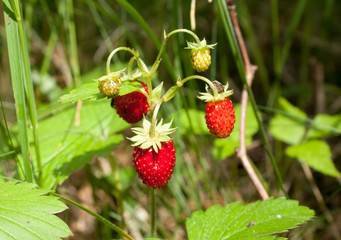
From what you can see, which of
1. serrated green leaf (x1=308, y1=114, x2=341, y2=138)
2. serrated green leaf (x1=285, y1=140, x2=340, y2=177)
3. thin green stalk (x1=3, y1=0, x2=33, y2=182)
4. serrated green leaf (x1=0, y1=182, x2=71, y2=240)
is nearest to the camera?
serrated green leaf (x1=0, y1=182, x2=71, y2=240)

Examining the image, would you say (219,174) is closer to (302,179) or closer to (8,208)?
(302,179)

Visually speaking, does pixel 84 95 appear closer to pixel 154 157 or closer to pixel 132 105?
pixel 132 105

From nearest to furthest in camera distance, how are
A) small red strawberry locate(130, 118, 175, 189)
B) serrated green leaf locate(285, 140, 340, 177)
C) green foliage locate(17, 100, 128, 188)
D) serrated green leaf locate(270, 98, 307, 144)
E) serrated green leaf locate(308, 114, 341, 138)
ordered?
small red strawberry locate(130, 118, 175, 189), green foliage locate(17, 100, 128, 188), serrated green leaf locate(285, 140, 340, 177), serrated green leaf locate(308, 114, 341, 138), serrated green leaf locate(270, 98, 307, 144)

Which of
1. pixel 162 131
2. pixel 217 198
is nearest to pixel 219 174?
pixel 217 198

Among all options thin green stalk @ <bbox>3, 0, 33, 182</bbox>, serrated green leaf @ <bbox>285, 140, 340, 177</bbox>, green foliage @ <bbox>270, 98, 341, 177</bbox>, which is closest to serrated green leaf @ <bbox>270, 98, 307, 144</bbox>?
green foliage @ <bbox>270, 98, 341, 177</bbox>

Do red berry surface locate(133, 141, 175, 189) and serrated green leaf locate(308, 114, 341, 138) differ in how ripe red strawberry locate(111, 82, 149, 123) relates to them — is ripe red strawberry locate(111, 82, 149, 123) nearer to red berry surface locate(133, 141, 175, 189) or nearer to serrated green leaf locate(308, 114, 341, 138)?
red berry surface locate(133, 141, 175, 189)
